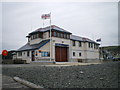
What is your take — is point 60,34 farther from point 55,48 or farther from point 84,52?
point 84,52

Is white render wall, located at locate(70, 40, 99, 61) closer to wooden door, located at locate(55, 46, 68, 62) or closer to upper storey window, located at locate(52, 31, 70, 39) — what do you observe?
wooden door, located at locate(55, 46, 68, 62)

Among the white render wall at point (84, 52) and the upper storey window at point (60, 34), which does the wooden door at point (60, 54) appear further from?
the upper storey window at point (60, 34)

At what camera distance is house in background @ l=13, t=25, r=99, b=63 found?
25.4m

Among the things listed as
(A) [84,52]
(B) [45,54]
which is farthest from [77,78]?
(A) [84,52]

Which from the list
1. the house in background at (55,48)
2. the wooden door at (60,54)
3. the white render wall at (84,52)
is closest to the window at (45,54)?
the house in background at (55,48)

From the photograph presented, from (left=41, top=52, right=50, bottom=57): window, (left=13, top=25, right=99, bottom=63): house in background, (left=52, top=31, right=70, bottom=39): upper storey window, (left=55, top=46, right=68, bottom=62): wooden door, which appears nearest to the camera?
(left=41, top=52, right=50, bottom=57): window

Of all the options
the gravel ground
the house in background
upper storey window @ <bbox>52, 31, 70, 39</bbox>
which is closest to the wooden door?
the house in background

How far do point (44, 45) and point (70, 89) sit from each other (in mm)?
21725

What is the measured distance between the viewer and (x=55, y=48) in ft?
90.9

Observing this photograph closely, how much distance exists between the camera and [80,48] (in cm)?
3500

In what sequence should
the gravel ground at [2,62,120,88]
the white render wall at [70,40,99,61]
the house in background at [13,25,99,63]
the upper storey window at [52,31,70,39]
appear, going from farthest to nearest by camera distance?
the white render wall at [70,40,99,61] < the upper storey window at [52,31,70,39] < the house in background at [13,25,99,63] < the gravel ground at [2,62,120,88]

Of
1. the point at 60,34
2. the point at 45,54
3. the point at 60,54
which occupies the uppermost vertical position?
the point at 60,34

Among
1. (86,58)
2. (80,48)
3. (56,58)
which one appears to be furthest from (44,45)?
(86,58)

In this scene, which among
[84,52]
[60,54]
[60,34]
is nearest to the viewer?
[60,34]
